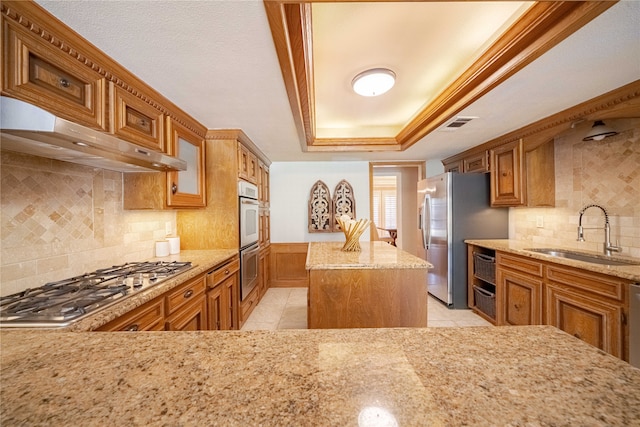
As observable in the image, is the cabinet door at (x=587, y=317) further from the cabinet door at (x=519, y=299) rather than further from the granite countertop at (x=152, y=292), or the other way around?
the granite countertop at (x=152, y=292)

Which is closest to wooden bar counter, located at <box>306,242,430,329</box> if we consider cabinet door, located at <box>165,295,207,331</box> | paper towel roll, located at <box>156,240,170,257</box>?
cabinet door, located at <box>165,295,207,331</box>

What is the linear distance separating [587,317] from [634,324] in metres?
0.28

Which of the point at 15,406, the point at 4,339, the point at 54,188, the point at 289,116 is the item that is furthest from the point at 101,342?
the point at 289,116

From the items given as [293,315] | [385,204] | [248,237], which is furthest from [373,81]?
[385,204]

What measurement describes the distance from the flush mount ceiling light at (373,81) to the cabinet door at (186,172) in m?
1.58

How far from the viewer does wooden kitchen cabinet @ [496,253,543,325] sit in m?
2.19

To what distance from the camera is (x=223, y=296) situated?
225cm

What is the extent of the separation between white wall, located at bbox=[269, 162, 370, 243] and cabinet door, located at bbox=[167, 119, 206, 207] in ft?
5.95

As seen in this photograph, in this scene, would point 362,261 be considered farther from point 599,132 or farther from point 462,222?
point 599,132

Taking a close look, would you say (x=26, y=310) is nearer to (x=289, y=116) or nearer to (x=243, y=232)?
(x=243, y=232)

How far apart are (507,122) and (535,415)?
9.00ft

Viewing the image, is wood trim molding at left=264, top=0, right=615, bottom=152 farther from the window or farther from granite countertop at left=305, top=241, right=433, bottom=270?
the window

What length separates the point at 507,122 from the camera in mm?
2402

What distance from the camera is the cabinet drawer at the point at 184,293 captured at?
150 cm
